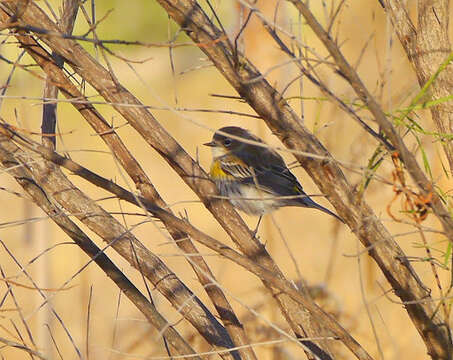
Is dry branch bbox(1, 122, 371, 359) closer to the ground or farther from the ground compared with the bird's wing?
closer to the ground

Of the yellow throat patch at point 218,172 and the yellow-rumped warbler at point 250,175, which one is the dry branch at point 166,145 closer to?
the yellow-rumped warbler at point 250,175

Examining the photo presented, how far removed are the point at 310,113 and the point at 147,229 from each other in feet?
10.1

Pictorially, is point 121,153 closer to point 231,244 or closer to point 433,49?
point 433,49

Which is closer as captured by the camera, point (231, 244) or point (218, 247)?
point (218, 247)

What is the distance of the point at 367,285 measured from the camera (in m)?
7.56

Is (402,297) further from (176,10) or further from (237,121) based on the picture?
(237,121)

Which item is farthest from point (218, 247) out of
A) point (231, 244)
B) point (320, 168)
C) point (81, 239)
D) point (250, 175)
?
point (231, 244)

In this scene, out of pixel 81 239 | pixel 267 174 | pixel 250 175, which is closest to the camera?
pixel 81 239

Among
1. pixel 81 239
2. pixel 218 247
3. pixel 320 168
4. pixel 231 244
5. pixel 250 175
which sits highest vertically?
pixel 250 175

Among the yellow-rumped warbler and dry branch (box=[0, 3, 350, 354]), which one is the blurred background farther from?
dry branch (box=[0, 3, 350, 354])

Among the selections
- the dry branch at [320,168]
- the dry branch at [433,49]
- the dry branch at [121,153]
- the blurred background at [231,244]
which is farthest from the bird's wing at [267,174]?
the dry branch at [320,168]


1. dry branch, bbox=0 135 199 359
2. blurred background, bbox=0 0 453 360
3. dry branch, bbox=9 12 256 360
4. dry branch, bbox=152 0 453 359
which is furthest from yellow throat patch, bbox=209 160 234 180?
dry branch, bbox=152 0 453 359

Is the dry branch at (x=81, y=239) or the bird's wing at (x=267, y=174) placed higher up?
the bird's wing at (x=267, y=174)

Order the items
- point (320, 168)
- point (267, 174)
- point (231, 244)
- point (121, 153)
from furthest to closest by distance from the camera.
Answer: point (231, 244), point (267, 174), point (121, 153), point (320, 168)
